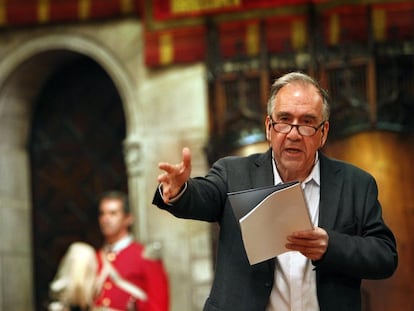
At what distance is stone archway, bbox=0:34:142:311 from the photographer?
280 inches

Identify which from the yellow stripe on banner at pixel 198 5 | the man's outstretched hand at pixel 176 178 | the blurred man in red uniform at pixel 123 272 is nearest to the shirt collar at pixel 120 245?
the blurred man in red uniform at pixel 123 272

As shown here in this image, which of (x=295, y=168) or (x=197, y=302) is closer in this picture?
(x=295, y=168)

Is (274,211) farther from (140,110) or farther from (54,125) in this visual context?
(54,125)

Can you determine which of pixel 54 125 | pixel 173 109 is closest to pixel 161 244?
pixel 173 109

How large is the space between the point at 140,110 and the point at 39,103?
119 centimetres

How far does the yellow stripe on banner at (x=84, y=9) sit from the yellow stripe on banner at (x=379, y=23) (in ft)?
7.19

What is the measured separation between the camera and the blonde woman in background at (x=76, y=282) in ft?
18.7

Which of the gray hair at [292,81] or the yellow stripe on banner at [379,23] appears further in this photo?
the yellow stripe on banner at [379,23]

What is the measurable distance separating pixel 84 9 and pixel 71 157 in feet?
4.17

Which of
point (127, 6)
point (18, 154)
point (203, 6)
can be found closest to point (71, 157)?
point (18, 154)

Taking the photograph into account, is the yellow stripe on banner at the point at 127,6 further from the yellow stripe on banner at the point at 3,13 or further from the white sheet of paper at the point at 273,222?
the white sheet of paper at the point at 273,222

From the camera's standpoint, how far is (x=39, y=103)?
754 centimetres

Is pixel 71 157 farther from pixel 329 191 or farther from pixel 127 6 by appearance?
pixel 329 191

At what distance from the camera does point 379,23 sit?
6.13 metres
